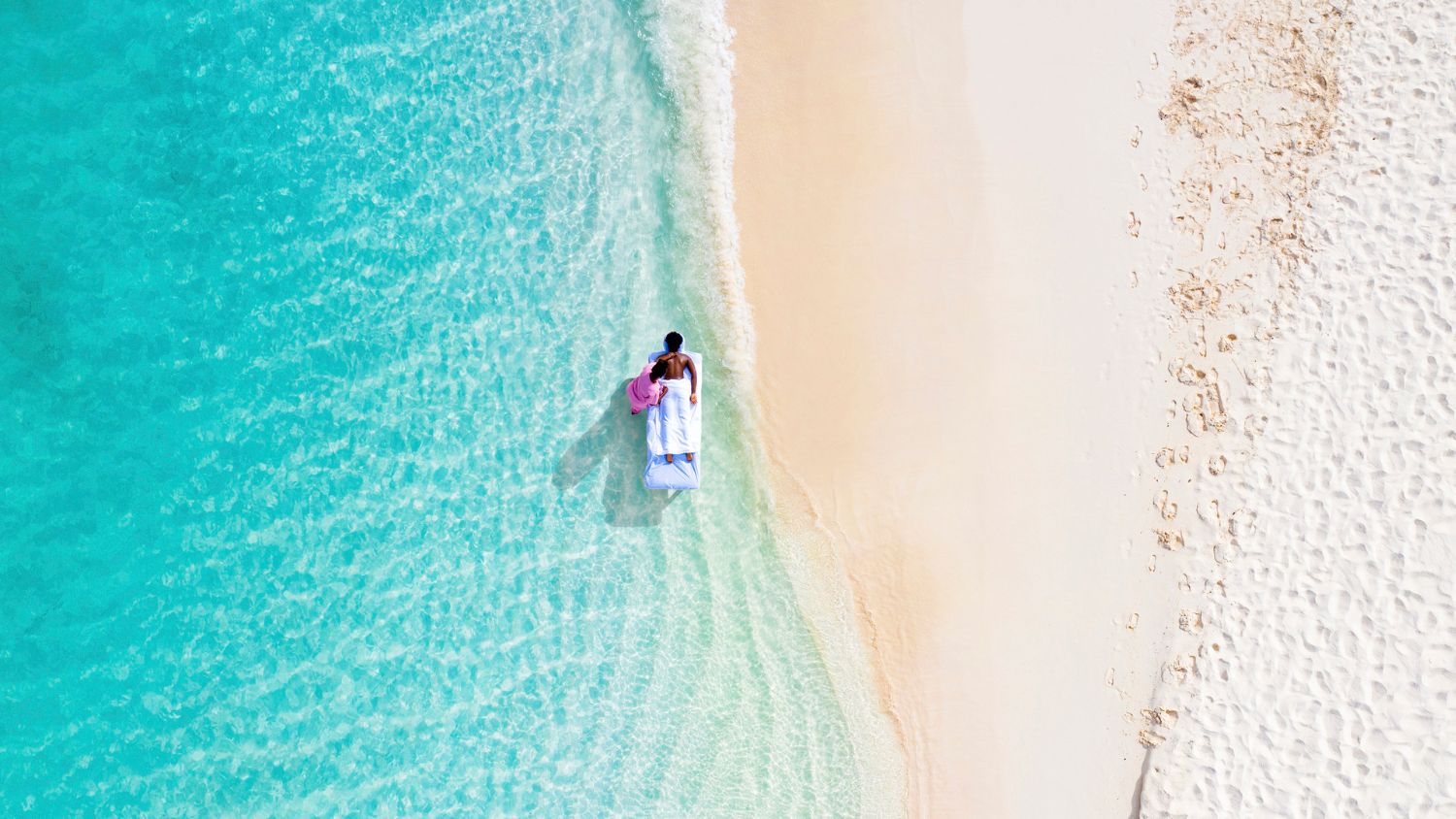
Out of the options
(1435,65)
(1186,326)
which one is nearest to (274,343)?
(1186,326)

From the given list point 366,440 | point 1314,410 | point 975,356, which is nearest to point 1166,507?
point 1314,410

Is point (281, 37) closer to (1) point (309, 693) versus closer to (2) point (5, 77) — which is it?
(2) point (5, 77)

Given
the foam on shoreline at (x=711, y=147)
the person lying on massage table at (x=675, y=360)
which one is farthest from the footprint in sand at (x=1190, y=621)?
the person lying on massage table at (x=675, y=360)

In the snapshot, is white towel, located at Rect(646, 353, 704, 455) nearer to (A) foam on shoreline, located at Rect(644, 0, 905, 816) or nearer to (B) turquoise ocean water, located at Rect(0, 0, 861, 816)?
(B) turquoise ocean water, located at Rect(0, 0, 861, 816)

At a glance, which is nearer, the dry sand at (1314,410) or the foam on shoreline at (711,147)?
the dry sand at (1314,410)

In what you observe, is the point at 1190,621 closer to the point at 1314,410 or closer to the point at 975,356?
the point at 1314,410

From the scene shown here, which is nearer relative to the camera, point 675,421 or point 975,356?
point 675,421

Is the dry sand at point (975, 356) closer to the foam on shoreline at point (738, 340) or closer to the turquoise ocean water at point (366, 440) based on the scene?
the foam on shoreline at point (738, 340)
